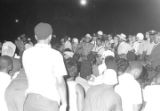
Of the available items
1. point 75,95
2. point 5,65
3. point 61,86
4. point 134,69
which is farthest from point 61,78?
point 134,69

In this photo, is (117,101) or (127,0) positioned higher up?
(127,0)

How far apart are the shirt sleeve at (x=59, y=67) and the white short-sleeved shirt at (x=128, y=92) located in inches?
49.4

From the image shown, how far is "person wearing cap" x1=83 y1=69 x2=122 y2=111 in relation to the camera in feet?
15.1

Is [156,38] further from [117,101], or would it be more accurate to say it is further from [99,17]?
[99,17]

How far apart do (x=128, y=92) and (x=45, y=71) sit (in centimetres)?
140

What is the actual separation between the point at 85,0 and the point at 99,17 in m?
1.63

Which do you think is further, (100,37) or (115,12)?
(115,12)

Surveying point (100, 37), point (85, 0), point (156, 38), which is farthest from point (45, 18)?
point (156, 38)

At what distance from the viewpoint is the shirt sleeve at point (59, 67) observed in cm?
412

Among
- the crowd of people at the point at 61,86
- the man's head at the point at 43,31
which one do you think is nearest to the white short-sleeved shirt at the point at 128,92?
the crowd of people at the point at 61,86

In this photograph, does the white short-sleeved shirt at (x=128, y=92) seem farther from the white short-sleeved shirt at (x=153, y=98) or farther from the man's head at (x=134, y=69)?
the man's head at (x=134, y=69)

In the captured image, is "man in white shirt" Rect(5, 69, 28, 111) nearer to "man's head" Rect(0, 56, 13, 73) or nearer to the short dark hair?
"man's head" Rect(0, 56, 13, 73)

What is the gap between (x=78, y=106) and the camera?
17.0ft

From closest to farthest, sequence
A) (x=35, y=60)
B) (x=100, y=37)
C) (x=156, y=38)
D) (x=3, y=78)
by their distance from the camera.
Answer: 1. (x=35, y=60)
2. (x=3, y=78)
3. (x=156, y=38)
4. (x=100, y=37)
